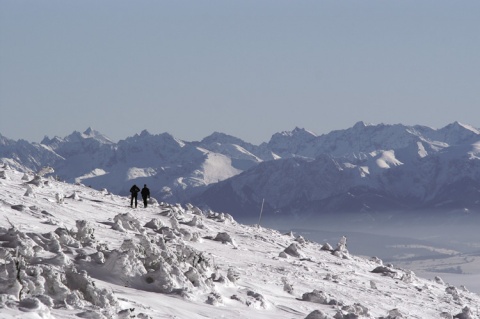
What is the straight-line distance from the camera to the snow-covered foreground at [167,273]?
2183 cm

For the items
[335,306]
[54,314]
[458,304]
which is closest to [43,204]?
[335,306]

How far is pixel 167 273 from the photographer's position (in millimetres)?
26000

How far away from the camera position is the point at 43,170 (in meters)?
53.9

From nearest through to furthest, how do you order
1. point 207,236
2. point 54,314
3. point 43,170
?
point 54,314, point 207,236, point 43,170

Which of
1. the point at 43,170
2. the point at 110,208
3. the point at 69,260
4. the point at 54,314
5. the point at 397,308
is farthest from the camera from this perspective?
the point at 43,170

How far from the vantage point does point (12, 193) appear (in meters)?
40.2

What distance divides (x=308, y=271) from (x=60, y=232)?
1291cm

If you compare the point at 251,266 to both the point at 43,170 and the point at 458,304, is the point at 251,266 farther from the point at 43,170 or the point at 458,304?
the point at 43,170

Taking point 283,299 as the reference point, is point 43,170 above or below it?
above

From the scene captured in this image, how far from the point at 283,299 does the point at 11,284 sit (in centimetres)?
1155

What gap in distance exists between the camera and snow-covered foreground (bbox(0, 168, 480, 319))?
2183cm

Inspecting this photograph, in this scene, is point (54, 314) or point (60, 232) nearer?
point (54, 314)

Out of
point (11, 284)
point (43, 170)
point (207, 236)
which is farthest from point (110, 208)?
point (11, 284)

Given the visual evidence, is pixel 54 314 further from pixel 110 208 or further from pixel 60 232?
pixel 110 208
